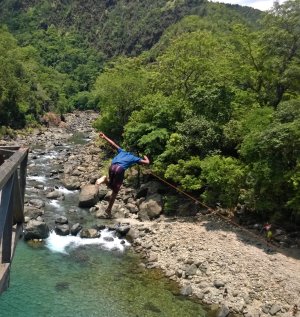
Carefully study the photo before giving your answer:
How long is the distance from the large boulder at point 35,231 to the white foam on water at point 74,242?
15.8 inches

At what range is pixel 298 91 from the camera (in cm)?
2750

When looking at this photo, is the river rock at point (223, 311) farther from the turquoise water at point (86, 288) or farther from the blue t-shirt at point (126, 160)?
the blue t-shirt at point (126, 160)

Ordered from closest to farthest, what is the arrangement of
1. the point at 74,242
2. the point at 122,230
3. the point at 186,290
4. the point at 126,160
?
1. the point at 126,160
2. the point at 186,290
3. the point at 74,242
4. the point at 122,230

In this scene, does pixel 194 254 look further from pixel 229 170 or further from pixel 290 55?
pixel 290 55

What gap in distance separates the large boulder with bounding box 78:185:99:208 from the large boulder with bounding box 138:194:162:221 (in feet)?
11.1

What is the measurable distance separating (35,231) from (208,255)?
9.11m

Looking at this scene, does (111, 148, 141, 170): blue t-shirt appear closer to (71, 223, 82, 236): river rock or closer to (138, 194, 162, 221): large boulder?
(71, 223, 82, 236): river rock

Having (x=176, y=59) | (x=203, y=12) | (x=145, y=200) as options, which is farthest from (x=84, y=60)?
(x=145, y=200)

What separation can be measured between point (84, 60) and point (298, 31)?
13938 centimetres

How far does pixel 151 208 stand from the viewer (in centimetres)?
2655

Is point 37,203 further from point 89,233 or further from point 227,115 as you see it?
point 227,115

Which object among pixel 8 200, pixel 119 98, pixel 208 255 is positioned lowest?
pixel 208 255

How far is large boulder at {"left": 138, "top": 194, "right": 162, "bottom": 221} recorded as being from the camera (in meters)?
26.3

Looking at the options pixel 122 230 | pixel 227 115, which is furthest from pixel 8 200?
pixel 227 115
